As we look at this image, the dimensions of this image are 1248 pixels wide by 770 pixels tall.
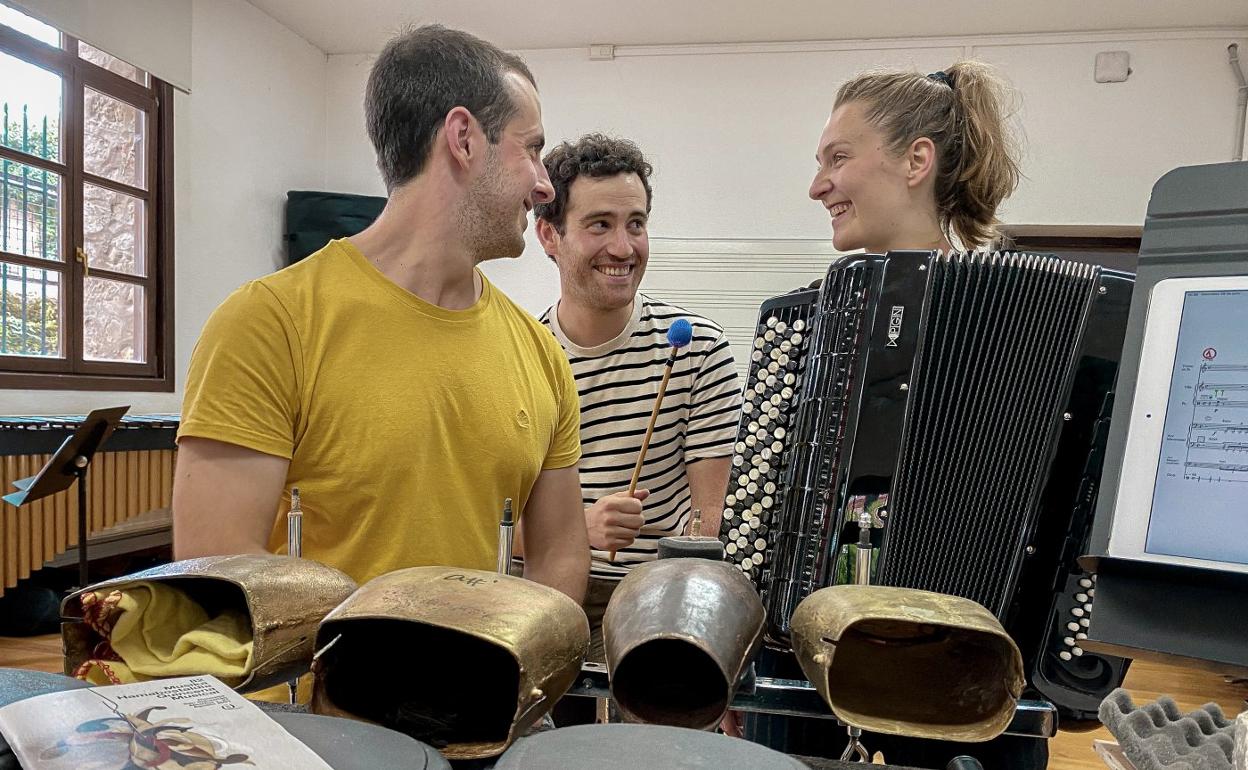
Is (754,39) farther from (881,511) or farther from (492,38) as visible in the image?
(881,511)

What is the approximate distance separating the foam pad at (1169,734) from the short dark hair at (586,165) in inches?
61.7

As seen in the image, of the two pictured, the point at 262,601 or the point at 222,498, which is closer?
the point at 262,601

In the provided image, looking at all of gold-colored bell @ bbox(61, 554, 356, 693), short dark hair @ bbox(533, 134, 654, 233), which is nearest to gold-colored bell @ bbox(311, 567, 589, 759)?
gold-colored bell @ bbox(61, 554, 356, 693)

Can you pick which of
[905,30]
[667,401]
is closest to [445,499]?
[667,401]

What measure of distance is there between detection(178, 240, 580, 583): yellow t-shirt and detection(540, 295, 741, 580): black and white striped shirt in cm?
64

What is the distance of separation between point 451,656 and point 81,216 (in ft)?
15.8

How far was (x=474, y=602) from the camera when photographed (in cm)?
59

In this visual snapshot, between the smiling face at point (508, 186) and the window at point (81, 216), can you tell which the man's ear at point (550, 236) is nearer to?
the smiling face at point (508, 186)

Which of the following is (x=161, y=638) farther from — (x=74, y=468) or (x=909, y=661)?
(x=74, y=468)

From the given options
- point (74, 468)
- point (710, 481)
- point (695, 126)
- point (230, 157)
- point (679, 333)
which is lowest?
point (74, 468)

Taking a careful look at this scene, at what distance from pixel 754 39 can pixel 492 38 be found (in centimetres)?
168

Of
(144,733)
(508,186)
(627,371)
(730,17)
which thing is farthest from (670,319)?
(730,17)

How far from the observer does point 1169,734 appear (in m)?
0.69

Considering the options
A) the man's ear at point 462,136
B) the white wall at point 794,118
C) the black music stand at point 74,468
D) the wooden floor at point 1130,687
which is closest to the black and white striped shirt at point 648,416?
the man's ear at point 462,136
